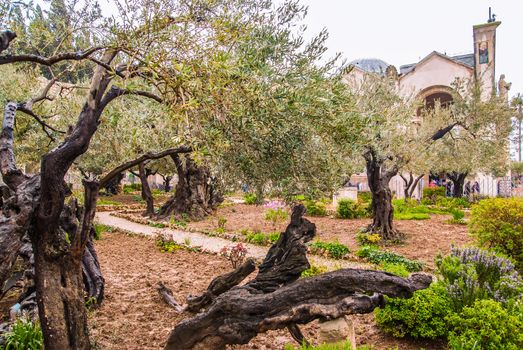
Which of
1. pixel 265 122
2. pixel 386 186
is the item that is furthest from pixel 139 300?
pixel 386 186

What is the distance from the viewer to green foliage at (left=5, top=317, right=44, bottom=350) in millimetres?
4184

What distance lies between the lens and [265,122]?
4156 mm

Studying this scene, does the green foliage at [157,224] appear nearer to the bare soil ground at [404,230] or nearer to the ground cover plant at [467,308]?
the bare soil ground at [404,230]

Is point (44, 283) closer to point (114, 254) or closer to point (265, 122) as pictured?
point (265, 122)

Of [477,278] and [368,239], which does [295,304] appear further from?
[368,239]

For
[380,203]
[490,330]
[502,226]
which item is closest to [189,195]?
[380,203]

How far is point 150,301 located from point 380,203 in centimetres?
865

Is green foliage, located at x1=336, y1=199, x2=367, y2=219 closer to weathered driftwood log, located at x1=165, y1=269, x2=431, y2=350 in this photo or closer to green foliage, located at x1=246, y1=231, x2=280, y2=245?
green foliage, located at x1=246, y1=231, x2=280, y2=245

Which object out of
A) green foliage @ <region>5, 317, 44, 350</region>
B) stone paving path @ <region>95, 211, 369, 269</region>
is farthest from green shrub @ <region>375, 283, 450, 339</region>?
green foliage @ <region>5, 317, 44, 350</region>

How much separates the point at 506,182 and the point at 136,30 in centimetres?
3706

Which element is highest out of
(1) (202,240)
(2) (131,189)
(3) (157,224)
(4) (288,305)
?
(2) (131,189)

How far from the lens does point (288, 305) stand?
12.0 ft

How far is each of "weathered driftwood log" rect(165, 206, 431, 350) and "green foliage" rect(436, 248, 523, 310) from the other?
4.69 ft

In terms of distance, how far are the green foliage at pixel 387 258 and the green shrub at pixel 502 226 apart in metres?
1.56
